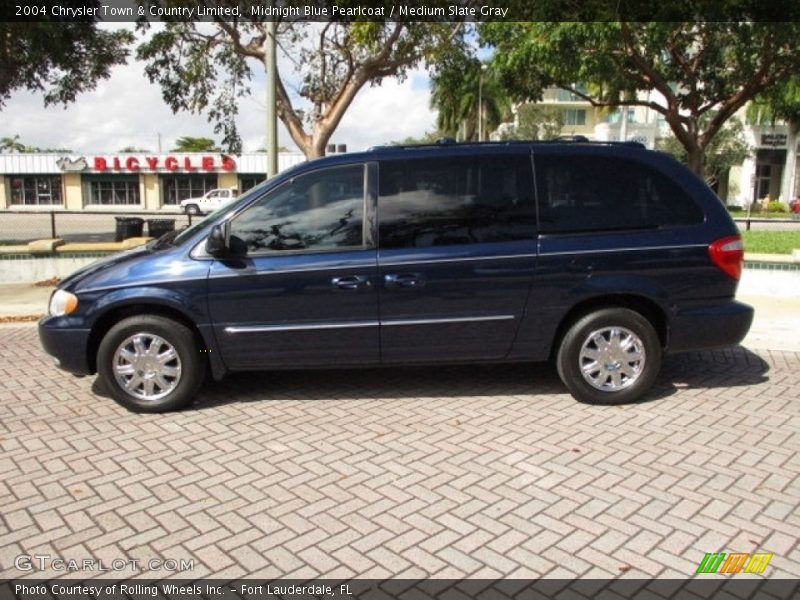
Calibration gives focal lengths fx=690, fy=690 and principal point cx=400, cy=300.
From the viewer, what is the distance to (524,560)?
10.1 feet

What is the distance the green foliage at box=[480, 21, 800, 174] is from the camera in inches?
498

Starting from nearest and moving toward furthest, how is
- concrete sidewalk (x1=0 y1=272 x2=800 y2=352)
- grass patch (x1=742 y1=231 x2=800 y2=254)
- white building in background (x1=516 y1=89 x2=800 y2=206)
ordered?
concrete sidewalk (x1=0 y1=272 x2=800 y2=352)
grass patch (x1=742 y1=231 x2=800 y2=254)
white building in background (x1=516 y1=89 x2=800 y2=206)

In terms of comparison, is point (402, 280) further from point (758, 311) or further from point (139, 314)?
point (758, 311)

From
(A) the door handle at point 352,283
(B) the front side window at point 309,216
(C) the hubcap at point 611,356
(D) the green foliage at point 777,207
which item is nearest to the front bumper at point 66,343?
(B) the front side window at point 309,216

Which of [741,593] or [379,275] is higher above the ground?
[379,275]

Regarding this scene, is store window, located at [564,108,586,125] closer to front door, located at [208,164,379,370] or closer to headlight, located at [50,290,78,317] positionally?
front door, located at [208,164,379,370]

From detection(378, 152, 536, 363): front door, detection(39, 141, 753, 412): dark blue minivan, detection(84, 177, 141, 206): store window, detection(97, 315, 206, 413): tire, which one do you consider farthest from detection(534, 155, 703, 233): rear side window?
detection(84, 177, 141, 206): store window

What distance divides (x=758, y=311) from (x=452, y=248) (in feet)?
16.6

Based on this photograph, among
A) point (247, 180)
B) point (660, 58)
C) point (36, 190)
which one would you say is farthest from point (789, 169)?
point (36, 190)

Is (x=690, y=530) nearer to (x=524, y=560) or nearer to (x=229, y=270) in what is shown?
(x=524, y=560)

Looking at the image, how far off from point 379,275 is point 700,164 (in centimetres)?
1297

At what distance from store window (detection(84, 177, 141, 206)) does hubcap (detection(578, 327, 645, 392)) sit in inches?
2065

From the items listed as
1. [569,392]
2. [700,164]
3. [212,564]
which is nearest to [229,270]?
[212,564]

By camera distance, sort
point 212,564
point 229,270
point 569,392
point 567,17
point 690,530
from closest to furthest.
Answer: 1. point 212,564
2. point 690,530
3. point 229,270
4. point 569,392
5. point 567,17
